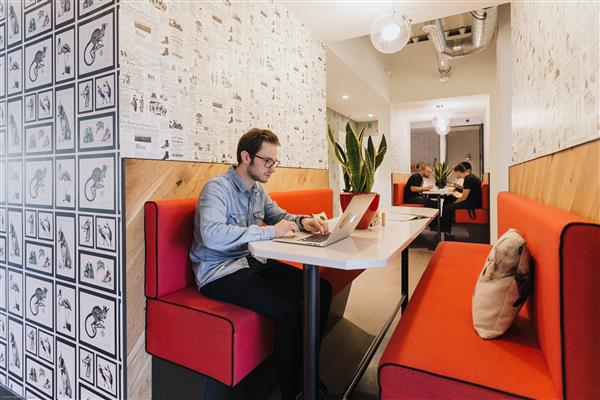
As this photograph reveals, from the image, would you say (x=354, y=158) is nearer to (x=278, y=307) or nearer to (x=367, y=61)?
(x=278, y=307)

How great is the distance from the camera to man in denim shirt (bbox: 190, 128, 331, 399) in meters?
1.40

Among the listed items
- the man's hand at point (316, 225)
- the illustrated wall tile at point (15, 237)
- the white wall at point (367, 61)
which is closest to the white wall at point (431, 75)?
the white wall at point (367, 61)

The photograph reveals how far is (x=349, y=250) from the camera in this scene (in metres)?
1.21

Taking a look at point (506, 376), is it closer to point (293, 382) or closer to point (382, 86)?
point (293, 382)

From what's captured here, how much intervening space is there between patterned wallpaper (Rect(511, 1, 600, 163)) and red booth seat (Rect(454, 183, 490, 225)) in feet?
11.0

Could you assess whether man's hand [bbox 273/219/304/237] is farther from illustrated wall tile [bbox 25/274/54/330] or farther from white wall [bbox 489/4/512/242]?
white wall [bbox 489/4/512/242]

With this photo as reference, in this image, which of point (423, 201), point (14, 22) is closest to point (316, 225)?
point (14, 22)

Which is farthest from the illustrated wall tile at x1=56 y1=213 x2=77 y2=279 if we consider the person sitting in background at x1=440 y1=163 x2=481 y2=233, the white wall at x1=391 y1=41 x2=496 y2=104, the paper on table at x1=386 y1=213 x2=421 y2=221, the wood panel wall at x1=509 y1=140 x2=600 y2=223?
the white wall at x1=391 y1=41 x2=496 y2=104

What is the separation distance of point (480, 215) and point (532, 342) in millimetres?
4737

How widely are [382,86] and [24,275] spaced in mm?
6315

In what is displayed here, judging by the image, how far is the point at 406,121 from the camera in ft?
26.8

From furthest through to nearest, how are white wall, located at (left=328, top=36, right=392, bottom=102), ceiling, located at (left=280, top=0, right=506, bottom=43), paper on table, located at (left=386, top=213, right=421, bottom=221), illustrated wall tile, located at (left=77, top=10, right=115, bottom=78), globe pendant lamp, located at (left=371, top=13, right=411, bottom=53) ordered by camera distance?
white wall, located at (left=328, top=36, right=392, bottom=102) < ceiling, located at (left=280, top=0, right=506, bottom=43) < globe pendant lamp, located at (left=371, top=13, right=411, bottom=53) < paper on table, located at (left=386, top=213, right=421, bottom=221) < illustrated wall tile, located at (left=77, top=10, right=115, bottom=78)

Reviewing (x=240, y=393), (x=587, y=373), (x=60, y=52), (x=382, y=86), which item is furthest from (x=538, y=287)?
(x=382, y=86)

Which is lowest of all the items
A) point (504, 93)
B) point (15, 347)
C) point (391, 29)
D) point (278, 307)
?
point (15, 347)
